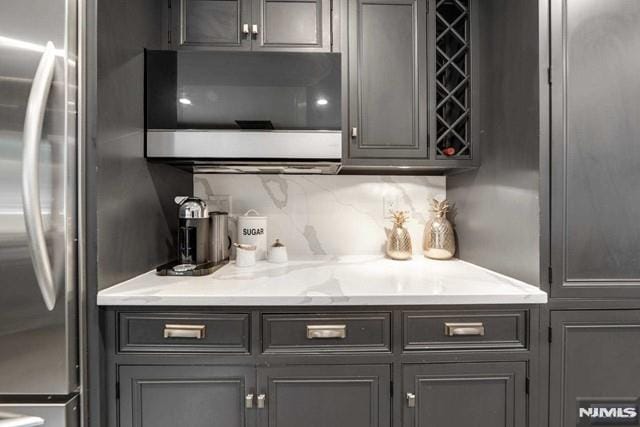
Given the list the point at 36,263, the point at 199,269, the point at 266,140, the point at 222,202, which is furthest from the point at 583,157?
the point at 36,263

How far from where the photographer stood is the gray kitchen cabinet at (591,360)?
1.10m

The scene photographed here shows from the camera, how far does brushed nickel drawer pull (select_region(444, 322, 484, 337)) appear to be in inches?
42.2

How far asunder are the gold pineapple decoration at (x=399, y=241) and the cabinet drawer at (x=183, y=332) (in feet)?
3.13

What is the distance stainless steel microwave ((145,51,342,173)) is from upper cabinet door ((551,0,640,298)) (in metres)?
0.82

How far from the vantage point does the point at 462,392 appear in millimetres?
1079

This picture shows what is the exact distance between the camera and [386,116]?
4.80 feet

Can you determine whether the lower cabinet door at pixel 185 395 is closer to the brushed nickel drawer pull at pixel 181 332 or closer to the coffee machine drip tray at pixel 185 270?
the brushed nickel drawer pull at pixel 181 332

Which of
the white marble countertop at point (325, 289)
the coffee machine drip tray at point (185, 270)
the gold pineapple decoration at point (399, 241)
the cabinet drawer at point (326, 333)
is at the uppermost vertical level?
the gold pineapple decoration at point (399, 241)

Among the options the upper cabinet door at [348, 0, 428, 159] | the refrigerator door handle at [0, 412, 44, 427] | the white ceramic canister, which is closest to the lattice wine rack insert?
the upper cabinet door at [348, 0, 428, 159]

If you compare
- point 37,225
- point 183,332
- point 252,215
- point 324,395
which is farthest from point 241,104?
point 324,395

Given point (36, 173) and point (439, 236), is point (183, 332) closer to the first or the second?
point (36, 173)

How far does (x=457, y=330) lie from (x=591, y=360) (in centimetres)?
50

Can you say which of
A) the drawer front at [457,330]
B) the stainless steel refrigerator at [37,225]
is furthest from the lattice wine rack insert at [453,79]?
the stainless steel refrigerator at [37,225]

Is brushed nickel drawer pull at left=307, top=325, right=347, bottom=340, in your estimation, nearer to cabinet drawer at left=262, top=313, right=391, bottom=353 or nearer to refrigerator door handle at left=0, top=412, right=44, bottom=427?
cabinet drawer at left=262, top=313, right=391, bottom=353
